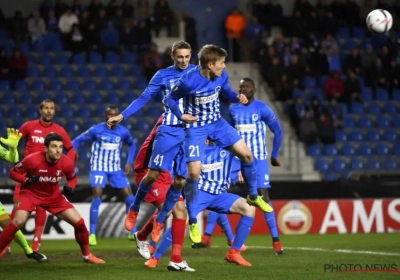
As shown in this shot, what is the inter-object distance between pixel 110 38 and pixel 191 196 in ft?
42.1

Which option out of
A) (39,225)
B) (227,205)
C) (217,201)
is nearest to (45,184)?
(217,201)

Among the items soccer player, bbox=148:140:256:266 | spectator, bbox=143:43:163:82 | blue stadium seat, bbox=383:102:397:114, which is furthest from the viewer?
blue stadium seat, bbox=383:102:397:114

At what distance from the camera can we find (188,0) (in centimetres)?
2552

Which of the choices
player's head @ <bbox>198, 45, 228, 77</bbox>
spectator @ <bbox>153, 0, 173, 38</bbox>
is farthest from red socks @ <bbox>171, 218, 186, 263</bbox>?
spectator @ <bbox>153, 0, 173, 38</bbox>

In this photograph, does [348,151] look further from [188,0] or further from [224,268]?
[224,268]

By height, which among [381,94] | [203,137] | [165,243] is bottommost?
[165,243]

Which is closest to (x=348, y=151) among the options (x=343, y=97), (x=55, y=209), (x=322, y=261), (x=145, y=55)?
(x=343, y=97)

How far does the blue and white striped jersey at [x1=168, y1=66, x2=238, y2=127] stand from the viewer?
9.45 metres

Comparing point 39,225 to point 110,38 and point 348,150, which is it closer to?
point 110,38

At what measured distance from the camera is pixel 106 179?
15.1 metres

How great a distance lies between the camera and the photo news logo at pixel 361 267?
31.3 ft

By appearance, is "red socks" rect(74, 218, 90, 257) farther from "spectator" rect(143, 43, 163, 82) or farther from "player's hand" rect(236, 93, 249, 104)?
"spectator" rect(143, 43, 163, 82)

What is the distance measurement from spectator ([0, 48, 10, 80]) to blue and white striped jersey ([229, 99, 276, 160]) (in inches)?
376

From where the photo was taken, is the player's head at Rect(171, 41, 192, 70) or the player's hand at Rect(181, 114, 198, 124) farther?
the player's head at Rect(171, 41, 192, 70)
